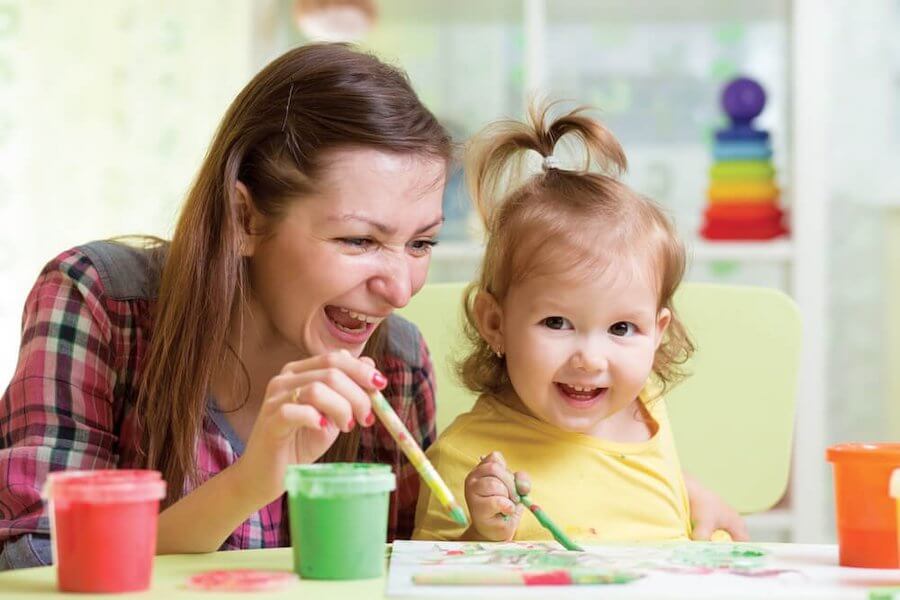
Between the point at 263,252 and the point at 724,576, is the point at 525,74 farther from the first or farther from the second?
the point at 724,576

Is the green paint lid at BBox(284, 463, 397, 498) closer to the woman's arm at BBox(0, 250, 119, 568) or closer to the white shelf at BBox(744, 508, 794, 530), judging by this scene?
the woman's arm at BBox(0, 250, 119, 568)

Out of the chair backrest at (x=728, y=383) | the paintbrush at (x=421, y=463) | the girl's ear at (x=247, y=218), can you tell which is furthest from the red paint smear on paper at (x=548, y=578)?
the chair backrest at (x=728, y=383)

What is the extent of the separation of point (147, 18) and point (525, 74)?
1.21 m

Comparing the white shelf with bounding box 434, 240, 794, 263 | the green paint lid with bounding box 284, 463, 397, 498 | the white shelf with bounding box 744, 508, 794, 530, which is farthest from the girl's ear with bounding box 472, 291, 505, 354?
the white shelf with bounding box 744, 508, 794, 530

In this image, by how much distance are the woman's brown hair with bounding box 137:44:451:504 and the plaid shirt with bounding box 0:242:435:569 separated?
0.04 meters

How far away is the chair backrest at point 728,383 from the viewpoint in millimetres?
1680

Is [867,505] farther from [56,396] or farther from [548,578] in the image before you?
[56,396]

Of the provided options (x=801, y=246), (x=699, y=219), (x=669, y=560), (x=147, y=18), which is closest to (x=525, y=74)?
(x=699, y=219)

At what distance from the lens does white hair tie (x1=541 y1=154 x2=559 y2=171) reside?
1.51m

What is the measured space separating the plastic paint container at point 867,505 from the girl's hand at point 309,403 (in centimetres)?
38

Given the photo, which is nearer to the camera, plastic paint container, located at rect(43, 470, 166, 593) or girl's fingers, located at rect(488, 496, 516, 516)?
plastic paint container, located at rect(43, 470, 166, 593)

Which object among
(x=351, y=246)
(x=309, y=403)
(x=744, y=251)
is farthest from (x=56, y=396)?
(x=744, y=251)

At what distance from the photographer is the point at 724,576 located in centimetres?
91

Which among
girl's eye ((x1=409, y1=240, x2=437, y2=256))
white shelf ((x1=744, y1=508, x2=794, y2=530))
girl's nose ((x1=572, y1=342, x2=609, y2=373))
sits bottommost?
white shelf ((x1=744, y1=508, x2=794, y2=530))
